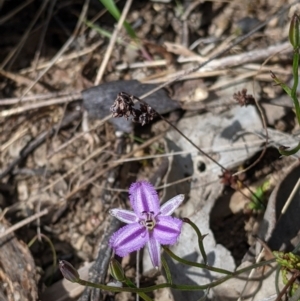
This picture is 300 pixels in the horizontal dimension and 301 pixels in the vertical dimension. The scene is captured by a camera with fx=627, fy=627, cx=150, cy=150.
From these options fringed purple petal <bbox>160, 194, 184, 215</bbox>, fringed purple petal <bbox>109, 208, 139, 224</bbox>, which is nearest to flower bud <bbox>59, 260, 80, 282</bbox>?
fringed purple petal <bbox>109, 208, 139, 224</bbox>

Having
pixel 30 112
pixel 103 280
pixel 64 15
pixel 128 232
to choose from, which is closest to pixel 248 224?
pixel 103 280

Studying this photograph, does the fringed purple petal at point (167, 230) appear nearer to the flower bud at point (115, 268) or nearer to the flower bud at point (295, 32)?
the flower bud at point (115, 268)

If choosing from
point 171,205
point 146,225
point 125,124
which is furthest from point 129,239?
point 125,124

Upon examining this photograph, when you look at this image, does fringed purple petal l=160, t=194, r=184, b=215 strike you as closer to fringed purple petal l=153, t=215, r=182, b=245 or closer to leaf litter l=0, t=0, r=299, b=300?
fringed purple petal l=153, t=215, r=182, b=245

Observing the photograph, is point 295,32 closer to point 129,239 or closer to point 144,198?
point 144,198

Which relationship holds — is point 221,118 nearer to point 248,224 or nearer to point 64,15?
point 248,224

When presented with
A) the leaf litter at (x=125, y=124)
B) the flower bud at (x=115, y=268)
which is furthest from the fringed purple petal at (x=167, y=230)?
the leaf litter at (x=125, y=124)
